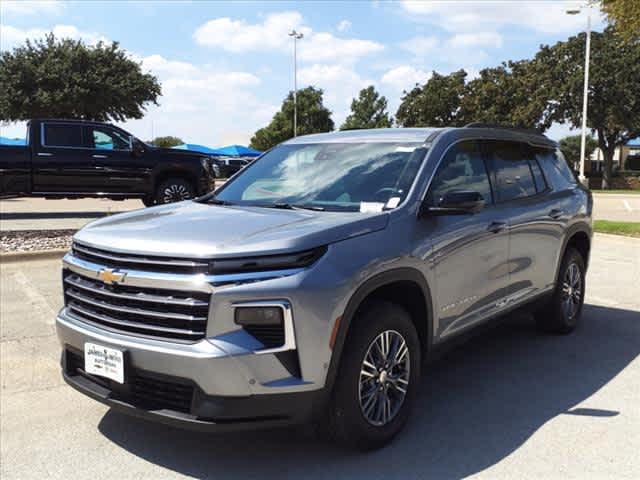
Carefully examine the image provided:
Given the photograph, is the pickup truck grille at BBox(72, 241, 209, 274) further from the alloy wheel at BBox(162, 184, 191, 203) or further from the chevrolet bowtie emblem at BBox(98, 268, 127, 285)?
the alloy wheel at BBox(162, 184, 191, 203)

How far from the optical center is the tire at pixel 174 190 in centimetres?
1372

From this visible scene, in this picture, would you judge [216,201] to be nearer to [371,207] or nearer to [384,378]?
[371,207]

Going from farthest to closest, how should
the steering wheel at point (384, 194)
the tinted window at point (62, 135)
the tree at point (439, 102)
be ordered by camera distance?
the tree at point (439, 102) < the tinted window at point (62, 135) < the steering wheel at point (384, 194)

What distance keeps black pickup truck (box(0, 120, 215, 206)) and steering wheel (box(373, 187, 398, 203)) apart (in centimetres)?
1042

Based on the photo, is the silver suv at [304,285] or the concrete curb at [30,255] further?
the concrete curb at [30,255]

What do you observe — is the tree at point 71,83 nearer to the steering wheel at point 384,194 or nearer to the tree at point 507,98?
the tree at point 507,98

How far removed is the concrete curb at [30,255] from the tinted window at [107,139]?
489 cm

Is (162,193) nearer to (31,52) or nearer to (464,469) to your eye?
(464,469)

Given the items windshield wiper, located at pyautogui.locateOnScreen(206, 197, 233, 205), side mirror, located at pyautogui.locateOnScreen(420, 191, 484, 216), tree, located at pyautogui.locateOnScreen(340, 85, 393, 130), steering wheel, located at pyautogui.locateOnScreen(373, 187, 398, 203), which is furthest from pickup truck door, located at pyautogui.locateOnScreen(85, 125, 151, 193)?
tree, located at pyautogui.locateOnScreen(340, 85, 393, 130)

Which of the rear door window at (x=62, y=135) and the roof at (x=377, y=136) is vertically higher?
the rear door window at (x=62, y=135)

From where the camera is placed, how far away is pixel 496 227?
4.43 metres

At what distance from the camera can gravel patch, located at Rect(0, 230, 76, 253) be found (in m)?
9.38

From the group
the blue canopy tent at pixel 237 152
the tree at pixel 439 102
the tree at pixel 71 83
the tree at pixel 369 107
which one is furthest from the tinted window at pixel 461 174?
the tree at pixel 369 107

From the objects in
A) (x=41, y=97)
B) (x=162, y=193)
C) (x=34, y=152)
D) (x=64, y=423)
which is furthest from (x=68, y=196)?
(x=41, y=97)
